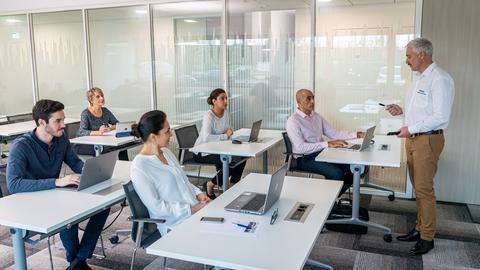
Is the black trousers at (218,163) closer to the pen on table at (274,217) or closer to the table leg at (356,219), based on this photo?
the table leg at (356,219)

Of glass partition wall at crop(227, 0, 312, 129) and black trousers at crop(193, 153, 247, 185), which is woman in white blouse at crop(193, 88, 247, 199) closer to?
black trousers at crop(193, 153, 247, 185)

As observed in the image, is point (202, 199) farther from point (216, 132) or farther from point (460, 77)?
point (460, 77)

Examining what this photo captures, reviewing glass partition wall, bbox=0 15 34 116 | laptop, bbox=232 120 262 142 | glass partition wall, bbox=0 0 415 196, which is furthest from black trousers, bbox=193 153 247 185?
glass partition wall, bbox=0 15 34 116

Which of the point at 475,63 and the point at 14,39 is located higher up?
the point at 14,39

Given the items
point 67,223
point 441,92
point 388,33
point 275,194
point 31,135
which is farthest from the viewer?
point 388,33

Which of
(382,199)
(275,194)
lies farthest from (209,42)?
(275,194)

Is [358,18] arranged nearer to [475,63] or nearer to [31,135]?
[475,63]

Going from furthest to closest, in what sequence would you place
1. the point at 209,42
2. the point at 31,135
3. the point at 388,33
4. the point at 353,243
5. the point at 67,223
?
the point at 209,42 → the point at 388,33 → the point at 353,243 → the point at 31,135 → the point at 67,223

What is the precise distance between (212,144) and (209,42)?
182 centimetres

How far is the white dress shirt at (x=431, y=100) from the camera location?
10.8 ft

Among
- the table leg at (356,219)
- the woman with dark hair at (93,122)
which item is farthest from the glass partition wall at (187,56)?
the table leg at (356,219)

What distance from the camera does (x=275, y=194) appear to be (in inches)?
95.3

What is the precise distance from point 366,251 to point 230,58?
3124 millimetres

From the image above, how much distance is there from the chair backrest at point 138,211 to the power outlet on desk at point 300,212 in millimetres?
896
